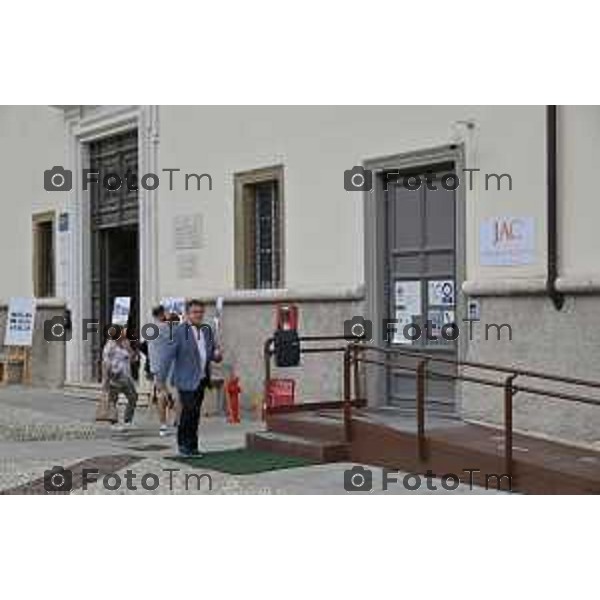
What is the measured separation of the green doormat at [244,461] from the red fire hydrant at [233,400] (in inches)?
114

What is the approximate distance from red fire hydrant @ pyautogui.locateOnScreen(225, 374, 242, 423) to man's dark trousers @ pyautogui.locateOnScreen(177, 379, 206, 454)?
310cm

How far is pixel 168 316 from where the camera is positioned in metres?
15.2

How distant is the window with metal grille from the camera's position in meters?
14.4

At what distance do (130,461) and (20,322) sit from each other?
998 centimetres

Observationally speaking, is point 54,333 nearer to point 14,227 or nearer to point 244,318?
point 14,227

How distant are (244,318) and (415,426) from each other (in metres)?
4.62

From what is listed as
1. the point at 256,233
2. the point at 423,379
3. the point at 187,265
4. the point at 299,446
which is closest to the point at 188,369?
the point at 299,446

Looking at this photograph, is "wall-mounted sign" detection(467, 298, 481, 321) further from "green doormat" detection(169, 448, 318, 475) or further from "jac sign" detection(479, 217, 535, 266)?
"green doormat" detection(169, 448, 318, 475)

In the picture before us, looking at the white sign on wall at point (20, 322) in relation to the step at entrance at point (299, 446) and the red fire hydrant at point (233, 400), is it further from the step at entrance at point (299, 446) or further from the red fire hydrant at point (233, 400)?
the step at entrance at point (299, 446)

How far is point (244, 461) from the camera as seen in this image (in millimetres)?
10641

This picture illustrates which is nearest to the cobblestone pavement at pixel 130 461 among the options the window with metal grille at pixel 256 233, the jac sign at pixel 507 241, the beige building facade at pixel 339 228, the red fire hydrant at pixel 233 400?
the red fire hydrant at pixel 233 400

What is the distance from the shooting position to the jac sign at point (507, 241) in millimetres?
10680

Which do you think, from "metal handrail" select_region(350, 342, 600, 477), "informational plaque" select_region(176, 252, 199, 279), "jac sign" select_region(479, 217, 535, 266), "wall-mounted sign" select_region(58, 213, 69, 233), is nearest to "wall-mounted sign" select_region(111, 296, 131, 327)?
"wall-mounted sign" select_region(58, 213, 69, 233)

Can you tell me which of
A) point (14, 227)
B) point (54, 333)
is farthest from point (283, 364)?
point (14, 227)
